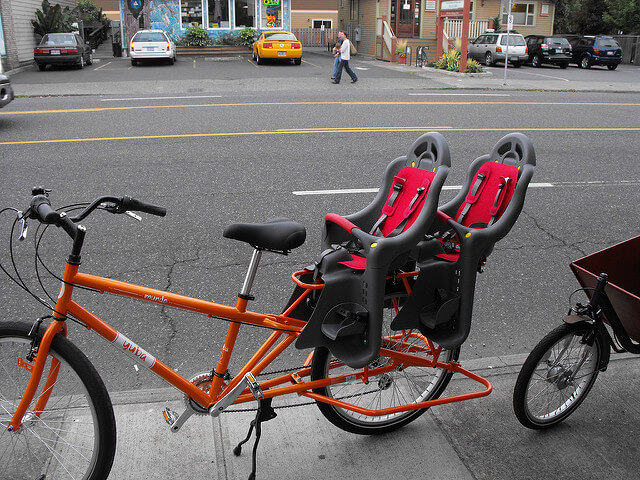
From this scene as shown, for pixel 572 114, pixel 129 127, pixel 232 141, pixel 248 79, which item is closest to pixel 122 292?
pixel 232 141

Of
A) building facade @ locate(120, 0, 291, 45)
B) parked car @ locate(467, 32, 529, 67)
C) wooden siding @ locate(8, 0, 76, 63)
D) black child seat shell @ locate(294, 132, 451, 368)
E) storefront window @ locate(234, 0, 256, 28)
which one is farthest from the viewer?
storefront window @ locate(234, 0, 256, 28)

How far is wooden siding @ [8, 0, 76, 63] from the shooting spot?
25.1 meters

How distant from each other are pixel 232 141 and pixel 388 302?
751 centimetres

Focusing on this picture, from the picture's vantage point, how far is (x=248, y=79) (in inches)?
843

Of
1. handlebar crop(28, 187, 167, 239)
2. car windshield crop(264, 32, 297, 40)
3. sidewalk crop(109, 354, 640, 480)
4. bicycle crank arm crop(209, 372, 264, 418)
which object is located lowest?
sidewalk crop(109, 354, 640, 480)

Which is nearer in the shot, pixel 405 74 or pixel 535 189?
pixel 535 189

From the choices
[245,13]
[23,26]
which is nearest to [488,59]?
[245,13]

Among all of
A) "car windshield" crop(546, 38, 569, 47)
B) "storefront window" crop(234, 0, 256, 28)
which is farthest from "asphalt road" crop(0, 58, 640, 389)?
"storefront window" crop(234, 0, 256, 28)

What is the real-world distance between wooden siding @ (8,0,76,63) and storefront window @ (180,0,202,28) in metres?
9.37

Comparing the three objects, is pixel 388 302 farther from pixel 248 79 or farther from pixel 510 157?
pixel 248 79

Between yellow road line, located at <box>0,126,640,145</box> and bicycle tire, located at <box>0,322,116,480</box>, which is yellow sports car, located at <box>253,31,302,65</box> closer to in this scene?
yellow road line, located at <box>0,126,640,145</box>

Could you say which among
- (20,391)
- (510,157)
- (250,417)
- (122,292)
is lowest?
(250,417)

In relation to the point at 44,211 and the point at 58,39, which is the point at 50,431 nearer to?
the point at 44,211

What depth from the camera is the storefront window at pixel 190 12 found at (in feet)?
117
